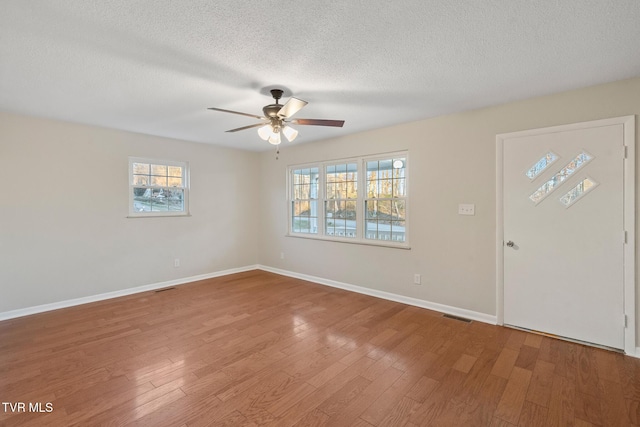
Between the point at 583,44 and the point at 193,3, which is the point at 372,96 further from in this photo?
the point at 193,3

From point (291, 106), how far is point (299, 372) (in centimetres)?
222

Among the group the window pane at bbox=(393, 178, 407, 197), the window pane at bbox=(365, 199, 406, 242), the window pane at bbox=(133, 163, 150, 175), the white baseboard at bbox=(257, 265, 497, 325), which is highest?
the window pane at bbox=(133, 163, 150, 175)

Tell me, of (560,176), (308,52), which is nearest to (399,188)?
(560,176)

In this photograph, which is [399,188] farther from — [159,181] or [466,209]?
[159,181]

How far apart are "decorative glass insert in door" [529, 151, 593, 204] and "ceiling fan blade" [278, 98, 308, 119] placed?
2.56m

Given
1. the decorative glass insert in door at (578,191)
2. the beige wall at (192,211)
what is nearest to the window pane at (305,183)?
the beige wall at (192,211)

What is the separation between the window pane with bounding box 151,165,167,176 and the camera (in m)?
4.84

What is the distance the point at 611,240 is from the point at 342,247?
10.4 feet

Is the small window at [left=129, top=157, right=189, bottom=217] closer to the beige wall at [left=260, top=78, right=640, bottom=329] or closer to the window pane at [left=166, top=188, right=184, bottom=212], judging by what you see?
the window pane at [left=166, top=188, right=184, bottom=212]

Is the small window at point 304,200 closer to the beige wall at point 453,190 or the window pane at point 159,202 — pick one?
the beige wall at point 453,190

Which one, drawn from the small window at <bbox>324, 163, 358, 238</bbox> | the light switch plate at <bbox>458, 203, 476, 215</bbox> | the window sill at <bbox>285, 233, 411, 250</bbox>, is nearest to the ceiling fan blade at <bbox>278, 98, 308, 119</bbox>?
the small window at <bbox>324, 163, 358, 238</bbox>

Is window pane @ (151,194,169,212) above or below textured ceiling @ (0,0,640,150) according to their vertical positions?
below

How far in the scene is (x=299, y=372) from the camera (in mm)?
2434

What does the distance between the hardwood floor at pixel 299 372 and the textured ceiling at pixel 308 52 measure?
8.08 ft
